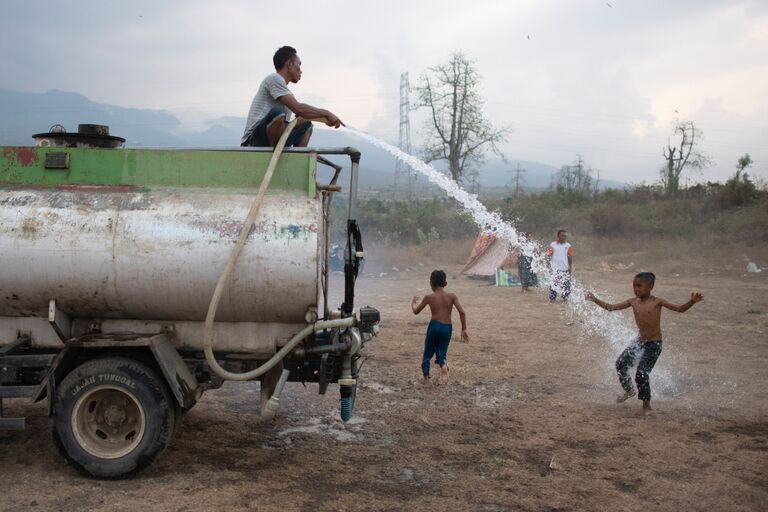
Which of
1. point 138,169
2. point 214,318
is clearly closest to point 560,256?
point 214,318

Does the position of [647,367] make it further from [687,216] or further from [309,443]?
[687,216]

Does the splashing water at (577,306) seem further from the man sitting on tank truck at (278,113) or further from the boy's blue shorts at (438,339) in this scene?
the boy's blue shorts at (438,339)

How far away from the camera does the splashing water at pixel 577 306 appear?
777 centimetres

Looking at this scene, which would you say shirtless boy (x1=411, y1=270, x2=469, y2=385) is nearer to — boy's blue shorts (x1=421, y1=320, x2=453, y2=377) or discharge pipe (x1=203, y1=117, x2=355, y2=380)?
boy's blue shorts (x1=421, y1=320, x2=453, y2=377)

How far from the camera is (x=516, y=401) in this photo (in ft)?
23.3

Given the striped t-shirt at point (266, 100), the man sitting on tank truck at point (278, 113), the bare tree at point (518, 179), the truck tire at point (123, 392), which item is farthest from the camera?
the bare tree at point (518, 179)

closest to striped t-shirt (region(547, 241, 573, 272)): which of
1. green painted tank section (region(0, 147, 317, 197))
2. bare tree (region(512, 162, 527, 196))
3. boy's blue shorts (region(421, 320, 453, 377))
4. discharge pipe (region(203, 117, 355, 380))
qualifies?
boy's blue shorts (region(421, 320, 453, 377))

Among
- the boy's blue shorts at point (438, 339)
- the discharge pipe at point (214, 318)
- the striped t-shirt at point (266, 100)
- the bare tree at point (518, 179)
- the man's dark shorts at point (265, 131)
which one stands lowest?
the boy's blue shorts at point (438, 339)

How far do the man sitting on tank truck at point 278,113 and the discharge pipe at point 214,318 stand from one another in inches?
16.9

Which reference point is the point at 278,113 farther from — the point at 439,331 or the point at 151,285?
the point at 439,331

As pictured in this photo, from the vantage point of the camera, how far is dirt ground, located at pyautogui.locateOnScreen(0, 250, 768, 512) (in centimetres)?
448

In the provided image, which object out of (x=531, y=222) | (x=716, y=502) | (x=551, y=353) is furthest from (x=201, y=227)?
(x=531, y=222)

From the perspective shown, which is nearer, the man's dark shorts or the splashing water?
the man's dark shorts

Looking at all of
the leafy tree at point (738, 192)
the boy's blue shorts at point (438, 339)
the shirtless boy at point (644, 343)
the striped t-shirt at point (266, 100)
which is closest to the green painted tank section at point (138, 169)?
the striped t-shirt at point (266, 100)
